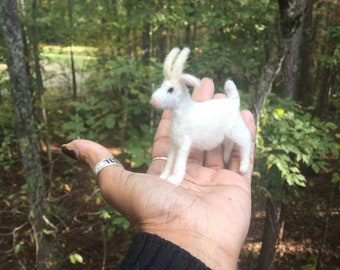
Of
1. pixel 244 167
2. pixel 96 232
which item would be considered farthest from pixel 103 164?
pixel 96 232

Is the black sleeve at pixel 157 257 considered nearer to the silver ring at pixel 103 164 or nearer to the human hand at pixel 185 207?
the human hand at pixel 185 207

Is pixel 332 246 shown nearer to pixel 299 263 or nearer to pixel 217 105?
pixel 299 263

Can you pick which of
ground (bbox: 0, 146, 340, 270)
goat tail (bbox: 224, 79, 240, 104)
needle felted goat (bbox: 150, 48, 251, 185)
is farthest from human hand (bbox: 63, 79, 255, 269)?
ground (bbox: 0, 146, 340, 270)

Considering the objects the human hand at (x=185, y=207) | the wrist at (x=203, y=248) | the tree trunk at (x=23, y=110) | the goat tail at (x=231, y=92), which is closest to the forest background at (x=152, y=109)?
the tree trunk at (x=23, y=110)

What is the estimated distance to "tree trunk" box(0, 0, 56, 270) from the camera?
10.0 feet

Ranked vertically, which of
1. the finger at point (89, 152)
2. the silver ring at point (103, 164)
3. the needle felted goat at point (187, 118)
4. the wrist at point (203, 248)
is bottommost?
the wrist at point (203, 248)

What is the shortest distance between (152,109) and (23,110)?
129cm

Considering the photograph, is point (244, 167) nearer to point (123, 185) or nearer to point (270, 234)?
point (123, 185)

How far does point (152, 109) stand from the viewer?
139 inches

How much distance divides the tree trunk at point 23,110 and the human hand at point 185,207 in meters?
1.59

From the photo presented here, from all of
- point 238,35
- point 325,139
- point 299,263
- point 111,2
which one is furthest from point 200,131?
point 299,263

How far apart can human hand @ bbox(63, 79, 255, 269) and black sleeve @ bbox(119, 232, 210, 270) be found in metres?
0.08

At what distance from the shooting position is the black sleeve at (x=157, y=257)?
4.63 ft

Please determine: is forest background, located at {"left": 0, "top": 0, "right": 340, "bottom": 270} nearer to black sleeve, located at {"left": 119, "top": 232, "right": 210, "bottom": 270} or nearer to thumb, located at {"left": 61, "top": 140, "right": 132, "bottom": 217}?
thumb, located at {"left": 61, "top": 140, "right": 132, "bottom": 217}
